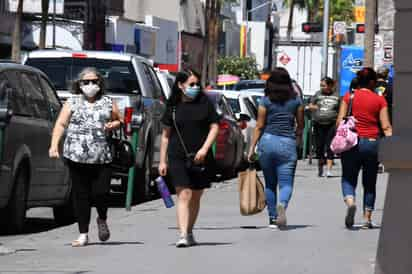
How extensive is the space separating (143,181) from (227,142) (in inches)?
231

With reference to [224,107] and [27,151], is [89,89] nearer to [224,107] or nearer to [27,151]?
[27,151]

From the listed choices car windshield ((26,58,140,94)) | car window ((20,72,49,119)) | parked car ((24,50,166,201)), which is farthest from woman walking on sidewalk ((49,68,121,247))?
car windshield ((26,58,140,94))

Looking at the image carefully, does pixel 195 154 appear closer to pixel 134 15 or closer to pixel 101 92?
pixel 101 92

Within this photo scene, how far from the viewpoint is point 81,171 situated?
13156mm

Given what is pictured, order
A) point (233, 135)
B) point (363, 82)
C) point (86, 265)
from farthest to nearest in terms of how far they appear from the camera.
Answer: point (233, 135) < point (363, 82) < point (86, 265)

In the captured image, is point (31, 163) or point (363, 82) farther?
point (363, 82)

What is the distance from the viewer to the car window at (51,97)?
15.7 meters

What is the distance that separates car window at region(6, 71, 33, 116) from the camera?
47.2ft

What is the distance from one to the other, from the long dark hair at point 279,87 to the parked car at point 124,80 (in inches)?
172

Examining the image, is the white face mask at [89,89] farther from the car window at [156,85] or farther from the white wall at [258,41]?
the white wall at [258,41]

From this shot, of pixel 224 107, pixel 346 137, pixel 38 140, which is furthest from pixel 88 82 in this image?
pixel 224 107

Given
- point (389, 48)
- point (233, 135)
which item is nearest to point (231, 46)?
point (389, 48)

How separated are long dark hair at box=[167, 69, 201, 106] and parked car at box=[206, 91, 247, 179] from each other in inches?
424

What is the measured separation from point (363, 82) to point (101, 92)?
3570 mm
